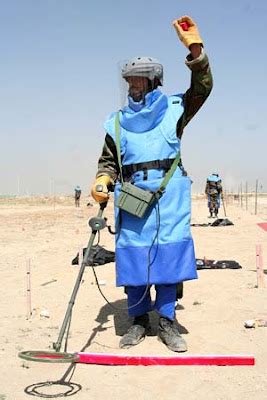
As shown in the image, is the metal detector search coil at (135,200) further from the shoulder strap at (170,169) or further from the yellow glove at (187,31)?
the yellow glove at (187,31)

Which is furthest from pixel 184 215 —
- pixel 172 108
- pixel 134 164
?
pixel 172 108

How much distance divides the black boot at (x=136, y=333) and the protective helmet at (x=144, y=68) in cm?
217

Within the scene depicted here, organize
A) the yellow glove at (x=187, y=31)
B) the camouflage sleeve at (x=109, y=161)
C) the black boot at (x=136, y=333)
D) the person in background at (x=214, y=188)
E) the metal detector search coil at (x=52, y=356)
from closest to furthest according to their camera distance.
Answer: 1. the metal detector search coil at (x=52, y=356)
2. the yellow glove at (x=187, y=31)
3. the black boot at (x=136, y=333)
4. the camouflage sleeve at (x=109, y=161)
5. the person in background at (x=214, y=188)

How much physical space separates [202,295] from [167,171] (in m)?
2.64

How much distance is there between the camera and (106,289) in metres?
7.32

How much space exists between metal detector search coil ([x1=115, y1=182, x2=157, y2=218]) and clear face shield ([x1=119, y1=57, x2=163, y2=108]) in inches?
31.7

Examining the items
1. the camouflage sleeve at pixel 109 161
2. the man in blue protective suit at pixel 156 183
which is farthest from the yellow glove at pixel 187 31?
the camouflage sleeve at pixel 109 161

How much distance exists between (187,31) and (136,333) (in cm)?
260

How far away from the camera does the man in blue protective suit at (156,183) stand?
4.57 metres

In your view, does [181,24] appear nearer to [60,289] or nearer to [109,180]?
[109,180]

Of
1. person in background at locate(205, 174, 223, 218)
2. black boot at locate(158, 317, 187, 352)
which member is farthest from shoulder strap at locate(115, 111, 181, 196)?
person in background at locate(205, 174, 223, 218)

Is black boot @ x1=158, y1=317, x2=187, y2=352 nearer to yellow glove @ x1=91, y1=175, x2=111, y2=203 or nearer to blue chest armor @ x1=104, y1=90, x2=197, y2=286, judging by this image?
blue chest armor @ x1=104, y1=90, x2=197, y2=286

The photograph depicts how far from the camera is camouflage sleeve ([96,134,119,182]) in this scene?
5.00 m

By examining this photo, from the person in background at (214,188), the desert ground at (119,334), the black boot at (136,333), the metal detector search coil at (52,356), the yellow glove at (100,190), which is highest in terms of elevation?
the yellow glove at (100,190)
